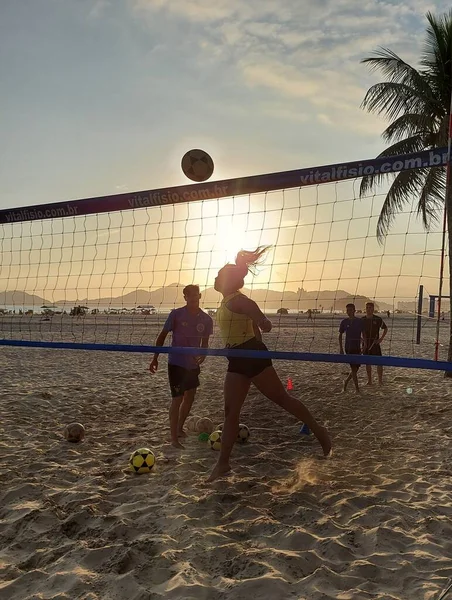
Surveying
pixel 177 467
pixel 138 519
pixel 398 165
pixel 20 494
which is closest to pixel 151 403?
pixel 177 467

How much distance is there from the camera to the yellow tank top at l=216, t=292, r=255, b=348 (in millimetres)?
3740

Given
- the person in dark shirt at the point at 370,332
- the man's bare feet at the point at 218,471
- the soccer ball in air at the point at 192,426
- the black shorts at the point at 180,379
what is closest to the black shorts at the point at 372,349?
the person in dark shirt at the point at 370,332

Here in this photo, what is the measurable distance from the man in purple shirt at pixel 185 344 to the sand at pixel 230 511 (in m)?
0.40

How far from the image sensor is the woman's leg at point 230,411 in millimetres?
3656

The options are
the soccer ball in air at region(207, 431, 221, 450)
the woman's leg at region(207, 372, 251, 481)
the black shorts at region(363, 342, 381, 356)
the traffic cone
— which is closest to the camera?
the woman's leg at region(207, 372, 251, 481)

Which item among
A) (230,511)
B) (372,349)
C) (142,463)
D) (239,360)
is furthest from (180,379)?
→ (372,349)

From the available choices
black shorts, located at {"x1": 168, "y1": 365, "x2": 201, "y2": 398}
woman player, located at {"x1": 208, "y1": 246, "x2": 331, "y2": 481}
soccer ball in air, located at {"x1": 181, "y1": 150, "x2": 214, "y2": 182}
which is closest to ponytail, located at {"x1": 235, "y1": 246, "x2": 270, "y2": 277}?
woman player, located at {"x1": 208, "y1": 246, "x2": 331, "y2": 481}

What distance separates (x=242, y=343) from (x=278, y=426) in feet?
6.24

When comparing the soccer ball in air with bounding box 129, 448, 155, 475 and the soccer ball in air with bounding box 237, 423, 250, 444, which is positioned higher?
the soccer ball in air with bounding box 237, 423, 250, 444

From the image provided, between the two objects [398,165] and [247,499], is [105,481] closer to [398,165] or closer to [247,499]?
[247,499]

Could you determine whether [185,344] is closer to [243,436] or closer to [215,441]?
[215,441]

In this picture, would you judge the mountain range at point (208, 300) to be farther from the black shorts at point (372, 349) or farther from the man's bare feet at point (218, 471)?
the man's bare feet at point (218, 471)

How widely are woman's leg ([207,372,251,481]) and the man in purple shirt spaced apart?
895 millimetres

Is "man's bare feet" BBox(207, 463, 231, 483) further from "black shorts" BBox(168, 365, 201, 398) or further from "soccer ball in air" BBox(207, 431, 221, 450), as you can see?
"black shorts" BBox(168, 365, 201, 398)
